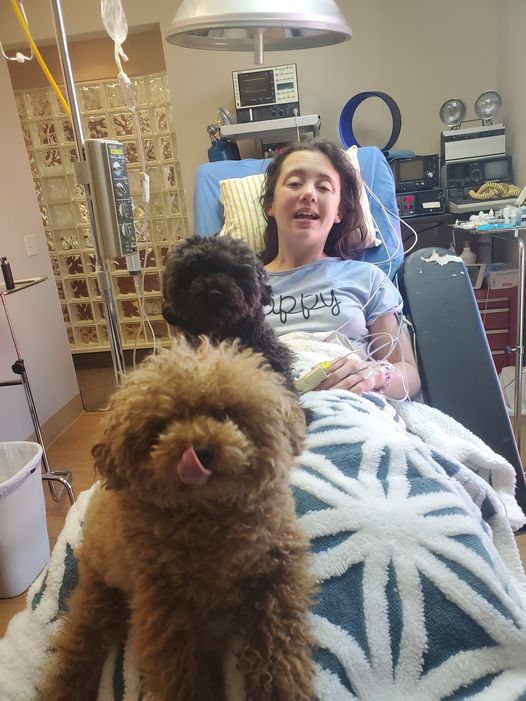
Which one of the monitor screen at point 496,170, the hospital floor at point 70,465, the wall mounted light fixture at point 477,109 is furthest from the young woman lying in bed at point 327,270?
the wall mounted light fixture at point 477,109

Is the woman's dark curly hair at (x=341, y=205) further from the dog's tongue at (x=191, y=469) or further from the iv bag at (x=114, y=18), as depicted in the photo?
the dog's tongue at (x=191, y=469)

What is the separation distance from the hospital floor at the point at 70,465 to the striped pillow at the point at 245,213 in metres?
0.87

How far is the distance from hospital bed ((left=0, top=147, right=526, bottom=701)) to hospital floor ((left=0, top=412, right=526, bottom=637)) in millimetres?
985

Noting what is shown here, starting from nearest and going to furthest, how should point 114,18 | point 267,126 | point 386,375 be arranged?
point 114,18, point 386,375, point 267,126

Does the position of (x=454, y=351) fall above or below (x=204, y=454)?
below

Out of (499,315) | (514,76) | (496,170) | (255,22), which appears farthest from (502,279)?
(255,22)

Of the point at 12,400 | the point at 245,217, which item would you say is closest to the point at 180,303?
the point at 245,217

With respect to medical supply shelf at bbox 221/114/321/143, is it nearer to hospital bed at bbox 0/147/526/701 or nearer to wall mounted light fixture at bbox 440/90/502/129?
wall mounted light fixture at bbox 440/90/502/129

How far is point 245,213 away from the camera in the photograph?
6.39 ft

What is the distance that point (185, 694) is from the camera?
61 cm

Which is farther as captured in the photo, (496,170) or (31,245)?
(31,245)

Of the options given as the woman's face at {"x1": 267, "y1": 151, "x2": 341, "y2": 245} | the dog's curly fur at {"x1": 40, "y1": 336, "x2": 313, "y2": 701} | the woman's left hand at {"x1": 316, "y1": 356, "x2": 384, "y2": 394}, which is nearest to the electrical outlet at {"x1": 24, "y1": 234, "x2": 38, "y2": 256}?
the woman's face at {"x1": 267, "y1": 151, "x2": 341, "y2": 245}

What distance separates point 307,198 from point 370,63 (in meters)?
2.06

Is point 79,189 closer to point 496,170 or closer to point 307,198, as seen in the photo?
point 307,198
